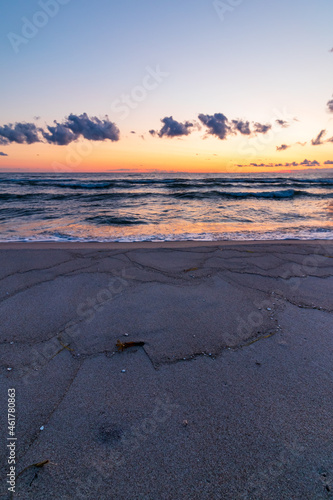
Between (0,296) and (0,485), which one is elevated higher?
(0,296)

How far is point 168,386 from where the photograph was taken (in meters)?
1.87

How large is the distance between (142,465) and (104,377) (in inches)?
28.2

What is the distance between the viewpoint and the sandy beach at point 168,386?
1.33m

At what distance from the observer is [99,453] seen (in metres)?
1.42

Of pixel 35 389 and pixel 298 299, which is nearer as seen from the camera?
pixel 35 389

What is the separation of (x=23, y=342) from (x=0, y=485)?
3.96ft

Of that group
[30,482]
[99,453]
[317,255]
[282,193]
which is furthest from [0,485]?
[282,193]

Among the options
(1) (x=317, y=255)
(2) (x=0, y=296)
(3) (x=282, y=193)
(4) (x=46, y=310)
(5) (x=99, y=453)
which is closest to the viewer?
(5) (x=99, y=453)

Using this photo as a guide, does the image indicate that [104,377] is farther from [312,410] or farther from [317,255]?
[317,255]

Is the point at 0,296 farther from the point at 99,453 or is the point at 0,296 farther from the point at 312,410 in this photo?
the point at 312,410

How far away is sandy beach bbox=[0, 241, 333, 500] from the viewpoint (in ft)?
4.37

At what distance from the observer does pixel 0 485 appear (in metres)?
1.30

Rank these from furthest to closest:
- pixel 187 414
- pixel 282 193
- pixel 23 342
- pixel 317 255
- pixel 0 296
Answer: pixel 282 193 → pixel 317 255 → pixel 0 296 → pixel 23 342 → pixel 187 414

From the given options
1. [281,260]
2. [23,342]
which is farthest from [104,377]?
[281,260]
